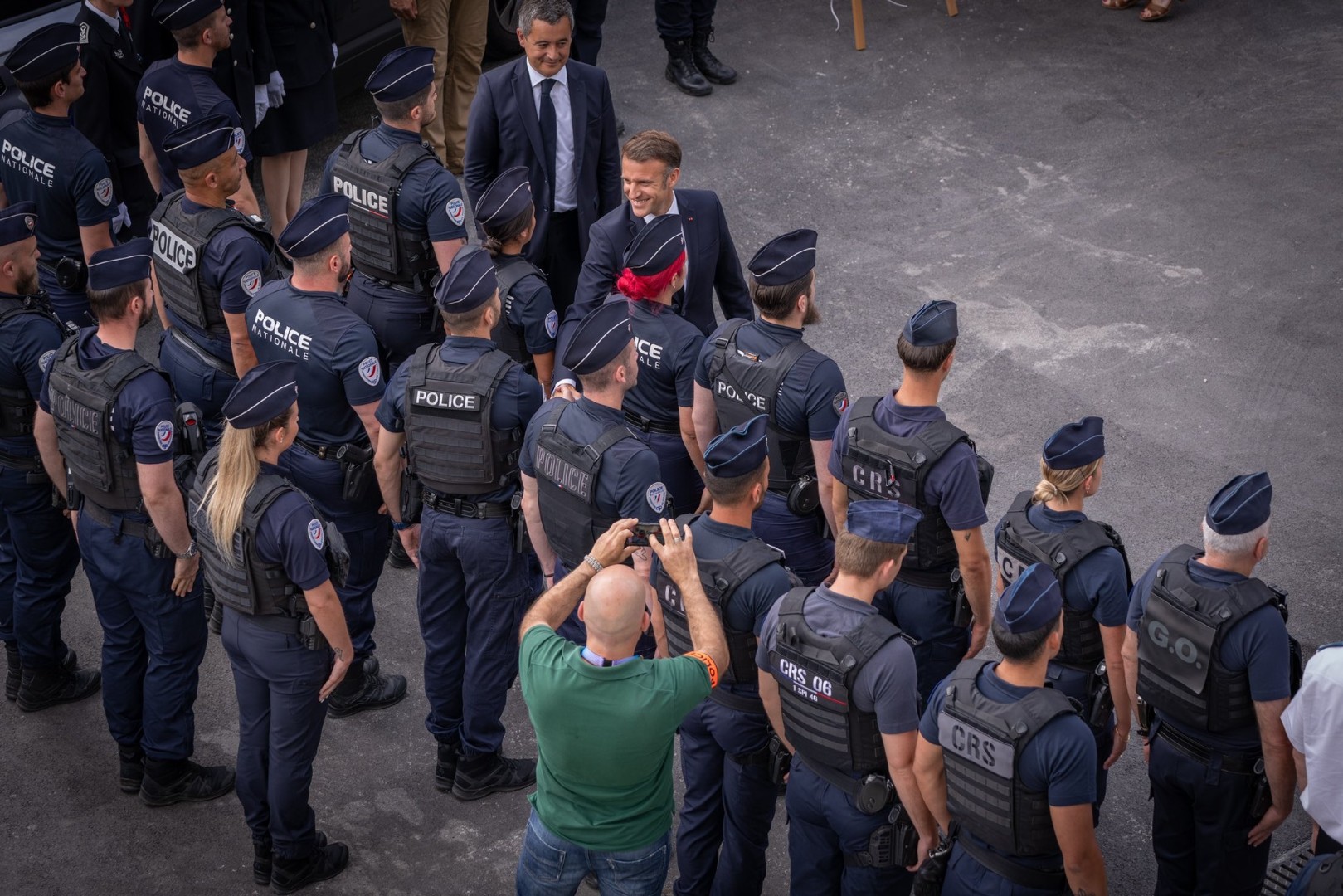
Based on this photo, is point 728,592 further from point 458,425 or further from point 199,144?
point 199,144

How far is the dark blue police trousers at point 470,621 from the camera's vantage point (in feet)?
17.5

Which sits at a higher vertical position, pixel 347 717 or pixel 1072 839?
pixel 1072 839

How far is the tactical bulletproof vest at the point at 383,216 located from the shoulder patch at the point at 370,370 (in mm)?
942

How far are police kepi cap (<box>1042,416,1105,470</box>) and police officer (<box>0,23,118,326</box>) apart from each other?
4777 mm

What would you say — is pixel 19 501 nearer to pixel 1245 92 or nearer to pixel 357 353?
pixel 357 353

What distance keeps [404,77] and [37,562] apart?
8.96ft

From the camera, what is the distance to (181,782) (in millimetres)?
5578

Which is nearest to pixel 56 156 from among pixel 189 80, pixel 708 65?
pixel 189 80

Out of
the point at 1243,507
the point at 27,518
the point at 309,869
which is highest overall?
the point at 1243,507

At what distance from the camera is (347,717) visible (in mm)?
5965

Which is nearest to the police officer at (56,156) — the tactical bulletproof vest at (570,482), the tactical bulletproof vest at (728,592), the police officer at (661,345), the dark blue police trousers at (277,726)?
the dark blue police trousers at (277,726)

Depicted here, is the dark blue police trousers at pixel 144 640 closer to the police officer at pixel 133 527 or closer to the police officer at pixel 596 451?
the police officer at pixel 133 527

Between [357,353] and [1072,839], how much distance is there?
3.27 metres

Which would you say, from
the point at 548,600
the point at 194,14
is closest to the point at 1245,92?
the point at 194,14
